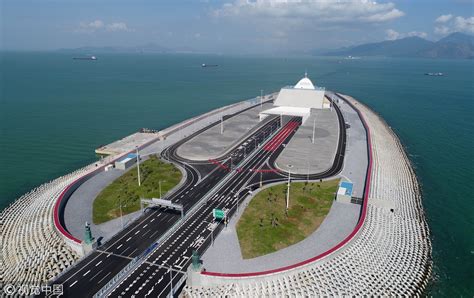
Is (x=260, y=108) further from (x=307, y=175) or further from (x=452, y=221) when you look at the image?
(x=452, y=221)

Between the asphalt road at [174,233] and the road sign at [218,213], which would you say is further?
the road sign at [218,213]

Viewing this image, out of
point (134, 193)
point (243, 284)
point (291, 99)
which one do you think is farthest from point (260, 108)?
point (243, 284)

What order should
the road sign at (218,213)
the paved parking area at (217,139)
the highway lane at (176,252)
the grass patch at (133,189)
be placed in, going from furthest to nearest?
the paved parking area at (217,139), the grass patch at (133,189), the road sign at (218,213), the highway lane at (176,252)

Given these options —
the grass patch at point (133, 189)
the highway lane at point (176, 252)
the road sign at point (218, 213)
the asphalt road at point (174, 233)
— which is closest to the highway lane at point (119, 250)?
the asphalt road at point (174, 233)

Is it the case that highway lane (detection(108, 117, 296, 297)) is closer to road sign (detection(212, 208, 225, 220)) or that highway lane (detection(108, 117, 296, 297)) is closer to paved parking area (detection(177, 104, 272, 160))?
road sign (detection(212, 208, 225, 220))

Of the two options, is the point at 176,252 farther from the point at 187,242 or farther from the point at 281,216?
the point at 281,216

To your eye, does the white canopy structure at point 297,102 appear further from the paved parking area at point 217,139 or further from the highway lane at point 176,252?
the highway lane at point 176,252

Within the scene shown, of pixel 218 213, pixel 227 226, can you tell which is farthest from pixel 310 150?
pixel 218 213
